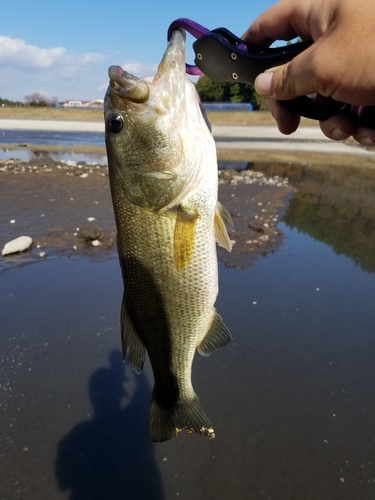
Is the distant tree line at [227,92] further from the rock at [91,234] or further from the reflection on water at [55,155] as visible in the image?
the rock at [91,234]

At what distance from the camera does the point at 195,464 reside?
3.30 meters

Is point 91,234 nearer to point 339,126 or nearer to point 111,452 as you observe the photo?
point 111,452

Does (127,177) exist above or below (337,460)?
above

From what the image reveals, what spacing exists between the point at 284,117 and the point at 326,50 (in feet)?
2.94

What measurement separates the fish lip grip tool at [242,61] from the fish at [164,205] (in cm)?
16

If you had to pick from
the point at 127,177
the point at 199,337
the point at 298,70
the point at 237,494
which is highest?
the point at 298,70

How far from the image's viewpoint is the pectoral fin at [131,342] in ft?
7.53

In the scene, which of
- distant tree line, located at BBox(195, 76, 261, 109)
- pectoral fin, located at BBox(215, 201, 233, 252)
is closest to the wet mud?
pectoral fin, located at BBox(215, 201, 233, 252)

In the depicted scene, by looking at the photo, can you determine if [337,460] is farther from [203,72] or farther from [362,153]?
[362,153]

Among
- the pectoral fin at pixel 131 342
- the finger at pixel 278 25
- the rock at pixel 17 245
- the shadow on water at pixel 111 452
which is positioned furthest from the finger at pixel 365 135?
the rock at pixel 17 245

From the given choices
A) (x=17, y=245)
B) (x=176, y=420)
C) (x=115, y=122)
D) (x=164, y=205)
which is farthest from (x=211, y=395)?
(x=17, y=245)

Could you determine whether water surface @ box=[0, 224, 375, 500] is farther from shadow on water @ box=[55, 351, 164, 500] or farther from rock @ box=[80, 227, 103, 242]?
rock @ box=[80, 227, 103, 242]

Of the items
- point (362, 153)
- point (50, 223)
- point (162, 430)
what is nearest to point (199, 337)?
point (162, 430)

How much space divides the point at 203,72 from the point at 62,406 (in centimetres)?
329
